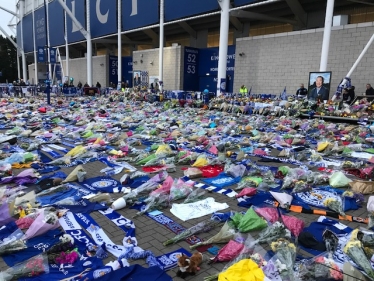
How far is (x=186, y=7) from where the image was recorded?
25.6 metres

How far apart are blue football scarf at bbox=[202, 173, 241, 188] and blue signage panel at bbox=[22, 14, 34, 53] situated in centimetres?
5718

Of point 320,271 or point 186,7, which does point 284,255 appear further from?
point 186,7

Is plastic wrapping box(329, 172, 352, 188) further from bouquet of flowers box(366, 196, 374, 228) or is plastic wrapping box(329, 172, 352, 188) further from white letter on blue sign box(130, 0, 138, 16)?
white letter on blue sign box(130, 0, 138, 16)

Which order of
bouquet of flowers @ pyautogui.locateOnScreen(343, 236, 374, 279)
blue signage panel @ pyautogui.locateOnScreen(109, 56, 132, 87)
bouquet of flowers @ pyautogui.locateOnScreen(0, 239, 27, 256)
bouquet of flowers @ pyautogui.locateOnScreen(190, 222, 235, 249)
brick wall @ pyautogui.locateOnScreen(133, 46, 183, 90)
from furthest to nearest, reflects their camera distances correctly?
blue signage panel @ pyautogui.locateOnScreen(109, 56, 132, 87), brick wall @ pyautogui.locateOnScreen(133, 46, 183, 90), bouquet of flowers @ pyautogui.locateOnScreen(190, 222, 235, 249), bouquet of flowers @ pyautogui.locateOnScreen(0, 239, 27, 256), bouquet of flowers @ pyautogui.locateOnScreen(343, 236, 374, 279)

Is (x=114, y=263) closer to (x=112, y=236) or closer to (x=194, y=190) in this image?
(x=112, y=236)

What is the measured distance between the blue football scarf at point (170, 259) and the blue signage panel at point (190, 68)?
28.0m

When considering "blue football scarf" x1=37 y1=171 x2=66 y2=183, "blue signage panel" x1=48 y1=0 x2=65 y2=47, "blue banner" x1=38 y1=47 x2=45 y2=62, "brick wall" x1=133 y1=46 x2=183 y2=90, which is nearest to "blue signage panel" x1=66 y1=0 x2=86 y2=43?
"blue signage panel" x1=48 y1=0 x2=65 y2=47

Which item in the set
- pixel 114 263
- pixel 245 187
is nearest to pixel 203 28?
pixel 245 187

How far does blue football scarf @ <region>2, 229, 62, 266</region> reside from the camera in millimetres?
3160

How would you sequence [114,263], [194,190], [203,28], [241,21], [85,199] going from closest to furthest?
1. [114,263]
2. [85,199]
3. [194,190]
4. [241,21]
5. [203,28]

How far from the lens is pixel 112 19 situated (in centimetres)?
3397

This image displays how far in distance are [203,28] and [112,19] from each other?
9.99m

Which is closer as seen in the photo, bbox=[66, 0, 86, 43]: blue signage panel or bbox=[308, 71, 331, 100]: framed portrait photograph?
bbox=[308, 71, 331, 100]: framed portrait photograph

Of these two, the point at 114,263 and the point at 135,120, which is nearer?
the point at 114,263
